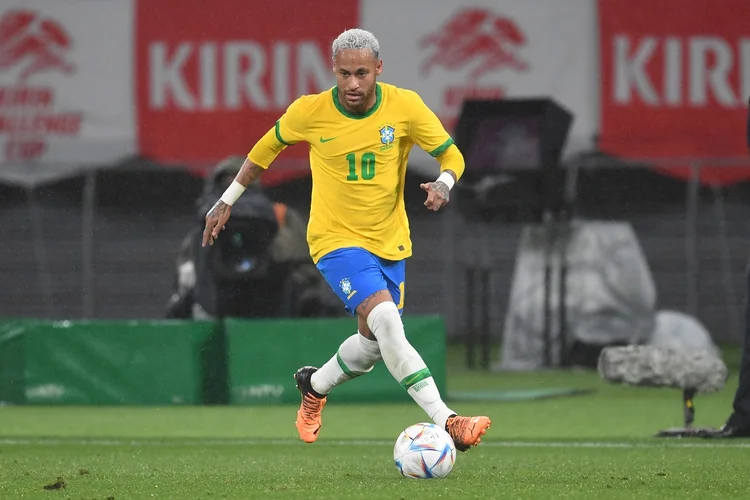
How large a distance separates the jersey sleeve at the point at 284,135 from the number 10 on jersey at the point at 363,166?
29 cm

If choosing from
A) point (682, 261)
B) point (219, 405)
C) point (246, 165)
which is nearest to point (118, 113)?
point (219, 405)

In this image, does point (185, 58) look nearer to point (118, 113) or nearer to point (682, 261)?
point (118, 113)

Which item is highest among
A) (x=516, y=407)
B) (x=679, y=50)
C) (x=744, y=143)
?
(x=679, y=50)

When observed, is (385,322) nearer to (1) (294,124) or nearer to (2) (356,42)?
(1) (294,124)

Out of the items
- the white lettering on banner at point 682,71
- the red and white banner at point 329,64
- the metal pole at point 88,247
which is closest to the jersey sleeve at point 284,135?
the red and white banner at point 329,64

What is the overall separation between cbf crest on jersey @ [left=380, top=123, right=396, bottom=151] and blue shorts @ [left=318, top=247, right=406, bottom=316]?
530 millimetres

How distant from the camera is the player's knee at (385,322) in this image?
271 inches

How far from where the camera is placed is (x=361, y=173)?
719 cm

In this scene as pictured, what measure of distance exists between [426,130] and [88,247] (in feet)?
32.1

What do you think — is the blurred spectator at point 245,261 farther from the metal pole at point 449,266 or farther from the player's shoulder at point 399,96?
the player's shoulder at point 399,96

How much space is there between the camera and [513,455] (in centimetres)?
796

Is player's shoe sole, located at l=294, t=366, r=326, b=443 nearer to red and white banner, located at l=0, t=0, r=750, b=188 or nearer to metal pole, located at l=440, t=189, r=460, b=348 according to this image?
red and white banner, located at l=0, t=0, r=750, b=188

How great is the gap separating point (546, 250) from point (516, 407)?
13.6 feet

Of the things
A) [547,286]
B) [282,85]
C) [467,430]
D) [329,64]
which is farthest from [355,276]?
[282,85]
